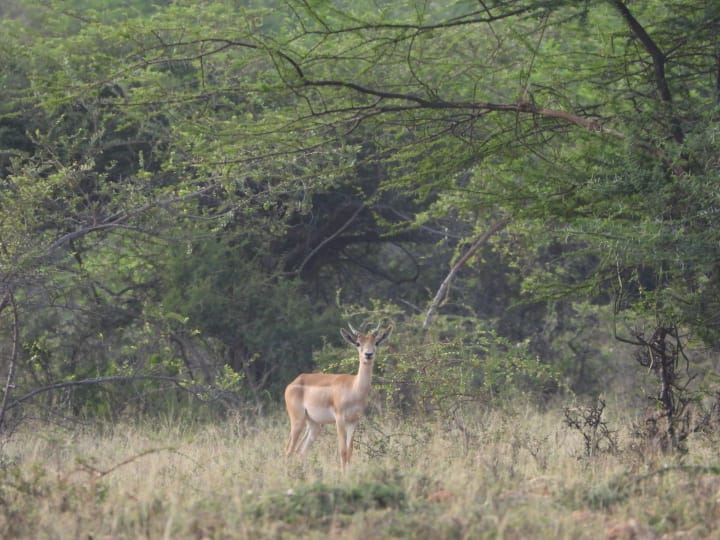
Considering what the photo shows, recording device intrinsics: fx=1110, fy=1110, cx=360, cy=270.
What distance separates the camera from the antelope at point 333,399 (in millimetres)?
11234

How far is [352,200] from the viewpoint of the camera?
18156 mm

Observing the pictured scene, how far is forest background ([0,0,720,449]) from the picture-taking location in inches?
389

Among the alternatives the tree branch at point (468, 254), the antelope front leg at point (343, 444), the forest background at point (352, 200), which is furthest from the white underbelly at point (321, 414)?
the tree branch at point (468, 254)

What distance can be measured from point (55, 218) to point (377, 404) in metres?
4.73

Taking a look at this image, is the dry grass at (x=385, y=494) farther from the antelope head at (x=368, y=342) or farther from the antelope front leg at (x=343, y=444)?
the antelope head at (x=368, y=342)

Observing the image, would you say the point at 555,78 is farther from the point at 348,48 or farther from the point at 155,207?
the point at 155,207

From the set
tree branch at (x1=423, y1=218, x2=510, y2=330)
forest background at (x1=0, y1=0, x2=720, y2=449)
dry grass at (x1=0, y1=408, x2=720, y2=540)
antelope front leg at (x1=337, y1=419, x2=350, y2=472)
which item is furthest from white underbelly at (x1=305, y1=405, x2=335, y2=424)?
tree branch at (x1=423, y1=218, x2=510, y2=330)

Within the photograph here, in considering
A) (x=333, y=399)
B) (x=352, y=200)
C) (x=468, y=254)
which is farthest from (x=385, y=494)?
(x=352, y=200)

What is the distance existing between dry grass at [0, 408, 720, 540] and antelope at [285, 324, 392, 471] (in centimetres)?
44

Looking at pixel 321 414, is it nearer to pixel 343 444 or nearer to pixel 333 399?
pixel 333 399

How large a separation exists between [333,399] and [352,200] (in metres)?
7.19

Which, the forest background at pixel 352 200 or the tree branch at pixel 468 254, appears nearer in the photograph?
the forest background at pixel 352 200

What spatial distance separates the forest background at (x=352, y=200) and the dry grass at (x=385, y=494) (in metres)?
1.58

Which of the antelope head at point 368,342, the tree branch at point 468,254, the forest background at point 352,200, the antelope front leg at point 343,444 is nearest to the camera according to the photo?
the forest background at point 352,200
